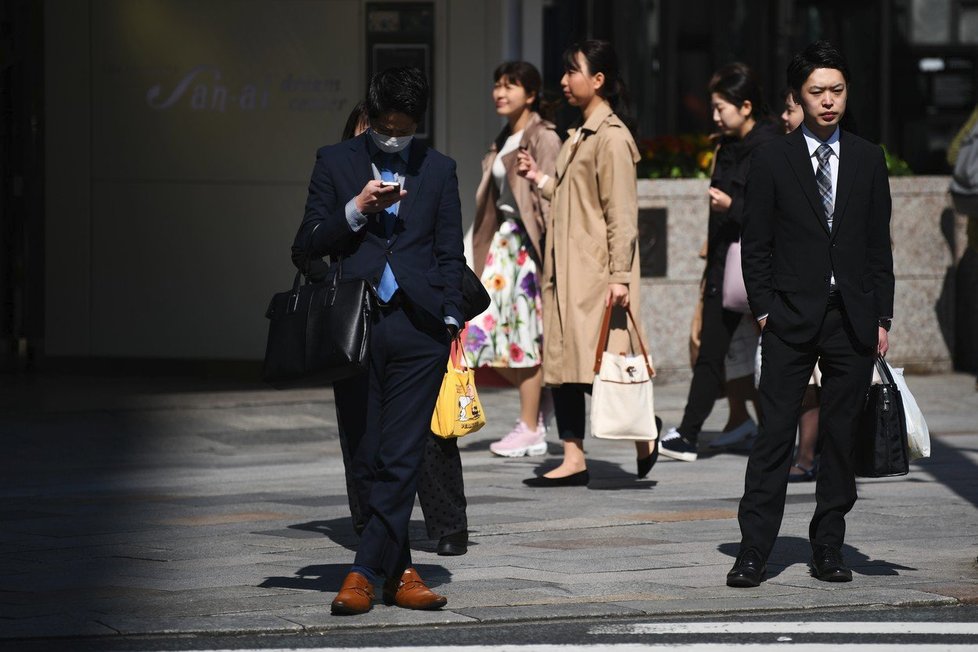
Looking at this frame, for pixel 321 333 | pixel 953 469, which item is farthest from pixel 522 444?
pixel 321 333

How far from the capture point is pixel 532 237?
31.7 ft

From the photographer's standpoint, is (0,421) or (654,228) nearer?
(0,421)

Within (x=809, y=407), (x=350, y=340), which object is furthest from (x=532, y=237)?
(x=350, y=340)

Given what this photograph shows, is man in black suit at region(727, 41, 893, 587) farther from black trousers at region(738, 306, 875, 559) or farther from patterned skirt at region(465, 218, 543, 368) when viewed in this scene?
patterned skirt at region(465, 218, 543, 368)

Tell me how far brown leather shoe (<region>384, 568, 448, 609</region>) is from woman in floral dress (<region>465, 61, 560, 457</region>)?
12.0 ft

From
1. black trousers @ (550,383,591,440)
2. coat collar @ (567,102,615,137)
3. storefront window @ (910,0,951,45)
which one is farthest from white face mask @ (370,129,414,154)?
storefront window @ (910,0,951,45)

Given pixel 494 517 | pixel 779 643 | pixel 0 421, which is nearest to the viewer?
pixel 779 643

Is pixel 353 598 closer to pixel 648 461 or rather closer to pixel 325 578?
pixel 325 578

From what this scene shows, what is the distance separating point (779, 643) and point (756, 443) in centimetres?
111

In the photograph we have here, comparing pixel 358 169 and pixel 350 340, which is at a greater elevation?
pixel 358 169

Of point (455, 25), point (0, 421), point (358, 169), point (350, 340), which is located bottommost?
point (0, 421)

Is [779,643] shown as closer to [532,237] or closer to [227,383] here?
[532,237]

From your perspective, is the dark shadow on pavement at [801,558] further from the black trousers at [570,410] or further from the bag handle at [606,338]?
the black trousers at [570,410]

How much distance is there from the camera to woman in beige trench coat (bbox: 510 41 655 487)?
860cm
